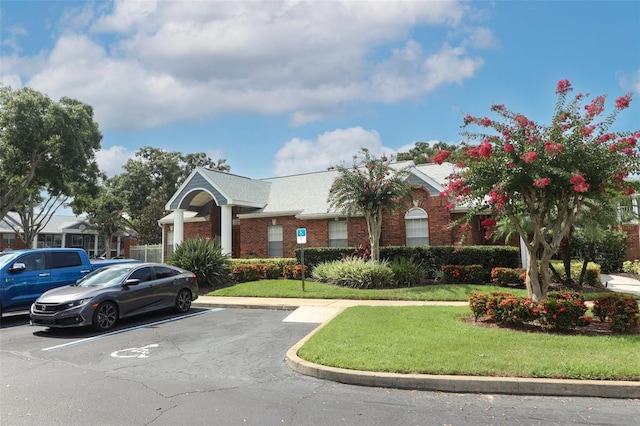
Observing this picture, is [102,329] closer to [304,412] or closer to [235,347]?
[235,347]

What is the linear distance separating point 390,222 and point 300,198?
229 inches

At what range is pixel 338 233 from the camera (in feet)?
72.1

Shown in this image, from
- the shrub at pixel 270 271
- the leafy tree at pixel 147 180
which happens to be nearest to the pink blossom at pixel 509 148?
the shrub at pixel 270 271

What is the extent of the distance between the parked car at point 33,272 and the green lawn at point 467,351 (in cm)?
821

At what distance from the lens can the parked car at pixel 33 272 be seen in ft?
37.8

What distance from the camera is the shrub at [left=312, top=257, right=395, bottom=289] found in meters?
16.1

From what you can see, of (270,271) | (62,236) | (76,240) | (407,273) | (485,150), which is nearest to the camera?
(485,150)

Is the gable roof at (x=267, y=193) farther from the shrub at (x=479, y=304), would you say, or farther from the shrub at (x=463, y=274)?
the shrub at (x=479, y=304)

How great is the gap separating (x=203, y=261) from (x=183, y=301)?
5427mm

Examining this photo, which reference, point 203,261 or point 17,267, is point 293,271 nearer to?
point 203,261

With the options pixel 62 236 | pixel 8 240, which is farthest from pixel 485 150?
pixel 62 236

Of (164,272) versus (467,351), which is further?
(164,272)

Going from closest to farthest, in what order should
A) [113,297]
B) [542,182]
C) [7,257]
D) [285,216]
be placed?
[542,182] → [113,297] → [7,257] → [285,216]

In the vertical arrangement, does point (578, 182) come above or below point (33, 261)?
above
